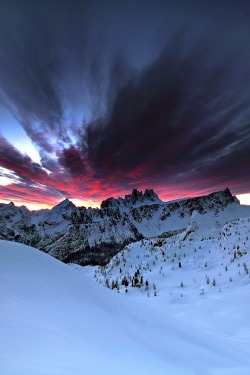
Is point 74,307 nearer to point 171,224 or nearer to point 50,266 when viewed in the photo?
point 50,266

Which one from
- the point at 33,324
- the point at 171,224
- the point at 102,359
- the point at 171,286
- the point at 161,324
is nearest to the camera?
the point at 102,359

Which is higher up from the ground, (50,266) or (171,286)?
(50,266)

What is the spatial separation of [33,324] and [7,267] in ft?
3.15

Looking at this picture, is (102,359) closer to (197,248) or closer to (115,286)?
(115,286)

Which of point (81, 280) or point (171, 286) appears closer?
point (81, 280)

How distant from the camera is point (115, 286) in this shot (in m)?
8.12

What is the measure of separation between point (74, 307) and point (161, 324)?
1236 millimetres

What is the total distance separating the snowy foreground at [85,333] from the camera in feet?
5.29

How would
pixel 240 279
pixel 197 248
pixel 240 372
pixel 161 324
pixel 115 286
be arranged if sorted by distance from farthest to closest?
pixel 197 248, pixel 115 286, pixel 240 279, pixel 161 324, pixel 240 372

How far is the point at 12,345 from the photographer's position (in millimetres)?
1604

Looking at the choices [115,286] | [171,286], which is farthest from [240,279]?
[115,286]

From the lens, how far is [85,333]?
7.05 ft

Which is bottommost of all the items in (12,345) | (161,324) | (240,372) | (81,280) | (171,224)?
(240,372)

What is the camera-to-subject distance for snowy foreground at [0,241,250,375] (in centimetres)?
161
